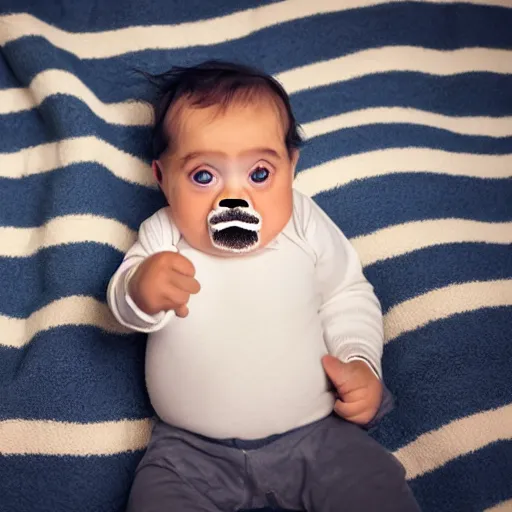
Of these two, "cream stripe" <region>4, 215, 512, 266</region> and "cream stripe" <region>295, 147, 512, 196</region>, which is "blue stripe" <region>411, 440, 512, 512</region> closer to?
"cream stripe" <region>4, 215, 512, 266</region>

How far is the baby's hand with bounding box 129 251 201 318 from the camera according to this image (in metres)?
0.76

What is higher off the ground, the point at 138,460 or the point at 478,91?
the point at 478,91

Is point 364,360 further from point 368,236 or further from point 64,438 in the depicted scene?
point 64,438

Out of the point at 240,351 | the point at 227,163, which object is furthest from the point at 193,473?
the point at 227,163

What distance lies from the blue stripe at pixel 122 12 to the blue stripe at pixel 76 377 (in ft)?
1.88

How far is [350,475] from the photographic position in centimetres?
80

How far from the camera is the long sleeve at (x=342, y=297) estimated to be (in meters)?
0.90

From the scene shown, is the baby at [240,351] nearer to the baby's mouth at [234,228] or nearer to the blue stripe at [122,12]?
the baby's mouth at [234,228]

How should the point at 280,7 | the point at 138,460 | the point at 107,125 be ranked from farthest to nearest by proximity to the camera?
the point at 280,7, the point at 107,125, the point at 138,460

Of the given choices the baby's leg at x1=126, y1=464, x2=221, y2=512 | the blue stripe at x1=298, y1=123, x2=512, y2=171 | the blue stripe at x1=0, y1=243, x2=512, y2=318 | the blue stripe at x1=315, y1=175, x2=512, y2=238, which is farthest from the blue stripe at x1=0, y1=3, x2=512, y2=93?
the baby's leg at x1=126, y1=464, x2=221, y2=512

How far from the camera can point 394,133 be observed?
3.74ft

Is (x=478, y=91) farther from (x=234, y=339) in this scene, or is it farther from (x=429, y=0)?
(x=234, y=339)

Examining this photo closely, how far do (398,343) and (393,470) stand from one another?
21cm

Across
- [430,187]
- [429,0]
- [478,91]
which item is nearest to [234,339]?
[430,187]
